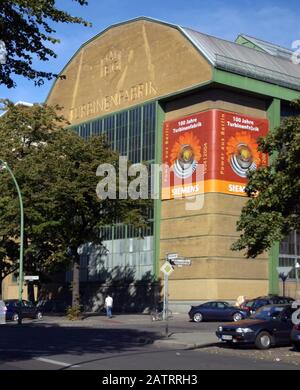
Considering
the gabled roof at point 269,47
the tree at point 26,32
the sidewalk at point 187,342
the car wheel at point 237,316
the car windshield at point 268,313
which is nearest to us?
the tree at point 26,32

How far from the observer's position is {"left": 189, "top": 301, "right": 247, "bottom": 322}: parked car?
124ft

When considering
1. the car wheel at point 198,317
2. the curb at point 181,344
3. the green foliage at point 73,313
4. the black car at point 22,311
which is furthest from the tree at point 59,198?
the curb at point 181,344

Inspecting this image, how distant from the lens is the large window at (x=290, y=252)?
162 ft

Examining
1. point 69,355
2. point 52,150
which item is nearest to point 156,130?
point 52,150

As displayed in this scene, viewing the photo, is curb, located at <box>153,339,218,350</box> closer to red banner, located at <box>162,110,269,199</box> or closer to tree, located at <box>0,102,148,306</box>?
tree, located at <box>0,102,148,306</box>

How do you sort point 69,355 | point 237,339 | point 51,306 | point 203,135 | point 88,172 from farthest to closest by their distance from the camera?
point 51,306
point 203,135
point 88,172
point 237,339
point 69,355

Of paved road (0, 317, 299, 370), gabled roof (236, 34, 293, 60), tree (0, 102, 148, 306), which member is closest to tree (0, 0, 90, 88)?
paved road (0, 317, 299, 370)

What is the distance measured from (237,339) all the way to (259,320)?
47.8 inches

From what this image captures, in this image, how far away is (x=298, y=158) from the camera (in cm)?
1819

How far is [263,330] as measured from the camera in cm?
2008

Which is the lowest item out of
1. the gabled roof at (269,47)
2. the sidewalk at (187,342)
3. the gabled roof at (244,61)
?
the sidewalk at (187,342)

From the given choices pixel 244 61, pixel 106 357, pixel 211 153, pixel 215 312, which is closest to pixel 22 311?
pixel 215 312

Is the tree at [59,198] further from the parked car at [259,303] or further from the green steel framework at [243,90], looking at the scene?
the green steel framework at [243,90]
